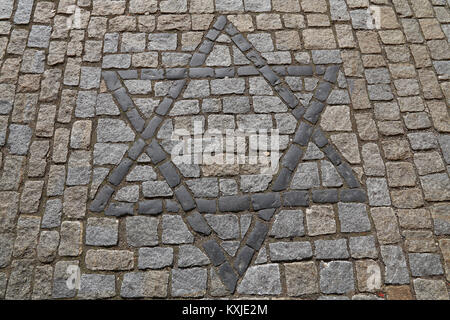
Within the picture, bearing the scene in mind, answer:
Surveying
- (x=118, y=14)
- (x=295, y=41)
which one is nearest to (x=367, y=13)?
(x=295, y=41)

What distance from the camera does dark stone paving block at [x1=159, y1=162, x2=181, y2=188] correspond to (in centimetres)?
439

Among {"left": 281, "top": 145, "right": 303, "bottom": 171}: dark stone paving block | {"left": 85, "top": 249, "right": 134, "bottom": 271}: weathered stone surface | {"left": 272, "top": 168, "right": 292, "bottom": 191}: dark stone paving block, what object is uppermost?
{"left": 281, "top": 145, "right": 303, "bottom": 171}: dark stone paving block

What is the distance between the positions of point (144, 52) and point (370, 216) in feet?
10.8

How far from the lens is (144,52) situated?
5.23 m

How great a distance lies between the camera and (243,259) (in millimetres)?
4016

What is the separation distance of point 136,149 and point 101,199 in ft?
2.16

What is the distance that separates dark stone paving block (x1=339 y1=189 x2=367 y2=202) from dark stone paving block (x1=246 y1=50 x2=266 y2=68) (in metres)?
1.87

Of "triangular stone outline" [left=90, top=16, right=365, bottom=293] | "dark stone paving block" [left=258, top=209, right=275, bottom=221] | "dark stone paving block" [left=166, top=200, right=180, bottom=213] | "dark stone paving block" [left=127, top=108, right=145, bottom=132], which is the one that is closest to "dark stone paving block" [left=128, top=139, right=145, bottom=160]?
"triangular stone outline" [left=90, top=16, right=365, bottom=293]

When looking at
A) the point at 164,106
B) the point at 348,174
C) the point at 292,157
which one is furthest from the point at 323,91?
the point at 164,106

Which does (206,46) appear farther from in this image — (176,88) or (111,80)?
(111,80)

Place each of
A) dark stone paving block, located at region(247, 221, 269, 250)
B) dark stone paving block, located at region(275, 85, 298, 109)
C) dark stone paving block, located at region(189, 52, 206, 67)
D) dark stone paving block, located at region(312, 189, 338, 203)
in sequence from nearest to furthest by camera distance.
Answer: dark stone paving block, located at region(247, 221, 269, 250) < dark stone paving block, located at region(312, 189, 338, 203) < dark stone paving block, located at region(275, 85, 298, 109) < dark stone paving block, located at region(189, 52, 206, 67)

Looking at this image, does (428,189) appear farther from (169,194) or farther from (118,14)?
(118,14)

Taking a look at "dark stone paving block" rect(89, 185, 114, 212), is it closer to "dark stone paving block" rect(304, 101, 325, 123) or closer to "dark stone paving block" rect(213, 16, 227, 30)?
"dark stone paving block" rect(304, 101, 325, 123)

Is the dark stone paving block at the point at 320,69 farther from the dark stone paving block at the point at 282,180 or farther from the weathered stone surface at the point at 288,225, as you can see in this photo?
the weathered stone surface at the point at 288,225
